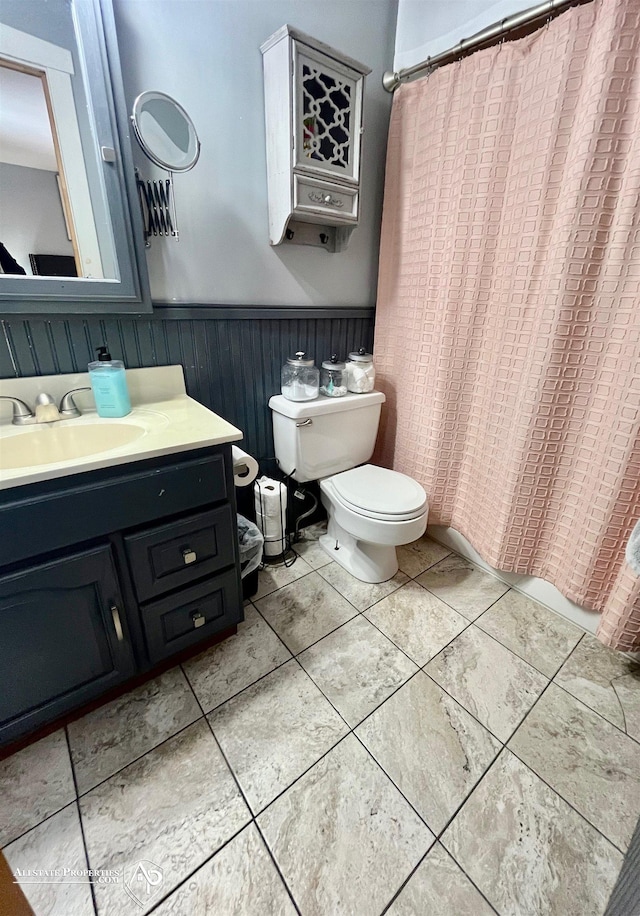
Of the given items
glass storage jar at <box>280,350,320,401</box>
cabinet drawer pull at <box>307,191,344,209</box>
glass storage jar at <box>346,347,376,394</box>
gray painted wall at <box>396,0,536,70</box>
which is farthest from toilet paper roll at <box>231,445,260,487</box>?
gray painted wall at <box>396,0,536,70</box>

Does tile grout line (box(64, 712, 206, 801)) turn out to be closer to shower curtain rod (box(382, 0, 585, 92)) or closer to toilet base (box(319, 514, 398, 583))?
toilet base (box(319, 514, 398, 583))

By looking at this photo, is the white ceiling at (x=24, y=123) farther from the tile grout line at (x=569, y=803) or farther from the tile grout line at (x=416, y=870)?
the tile grout line at (x=569, y=803)

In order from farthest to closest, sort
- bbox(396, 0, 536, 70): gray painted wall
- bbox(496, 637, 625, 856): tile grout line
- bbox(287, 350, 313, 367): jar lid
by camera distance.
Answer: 1. bbox(287, 350, 313, 367): jar lid
2. bbox(396, 0, 536, 70): gray painted wall
3. bbox(496, 637, 625, 856): tile grout line

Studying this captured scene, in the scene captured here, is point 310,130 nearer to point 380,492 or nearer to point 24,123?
point 24,123

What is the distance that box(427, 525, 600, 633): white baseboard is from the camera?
4.44 ft

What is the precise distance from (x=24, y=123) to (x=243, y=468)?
3.43 feet

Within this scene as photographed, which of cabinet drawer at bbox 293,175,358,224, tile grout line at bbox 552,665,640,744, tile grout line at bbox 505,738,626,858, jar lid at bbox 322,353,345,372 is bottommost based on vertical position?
tile grout line at bbox 505,738,626,858

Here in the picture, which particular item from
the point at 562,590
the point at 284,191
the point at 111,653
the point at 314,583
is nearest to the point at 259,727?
the point at 111,653

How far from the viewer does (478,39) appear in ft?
3.82

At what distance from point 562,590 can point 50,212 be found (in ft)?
6.59

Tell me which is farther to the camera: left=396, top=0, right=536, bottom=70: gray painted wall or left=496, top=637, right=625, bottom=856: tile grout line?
left=396, top=0, right=536, bottom=70: gray painted wall

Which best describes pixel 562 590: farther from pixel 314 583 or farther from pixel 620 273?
pixel 620 273

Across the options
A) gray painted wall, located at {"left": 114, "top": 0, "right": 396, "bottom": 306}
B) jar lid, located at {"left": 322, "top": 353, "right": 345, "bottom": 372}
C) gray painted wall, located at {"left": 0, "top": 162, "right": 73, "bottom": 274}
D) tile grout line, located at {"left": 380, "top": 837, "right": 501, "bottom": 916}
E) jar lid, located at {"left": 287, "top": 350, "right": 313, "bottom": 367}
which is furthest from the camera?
jar lid, located at {"left": 322, "top": 353, "right": 345, "bottom": 372}

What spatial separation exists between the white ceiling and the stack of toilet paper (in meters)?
1.16
